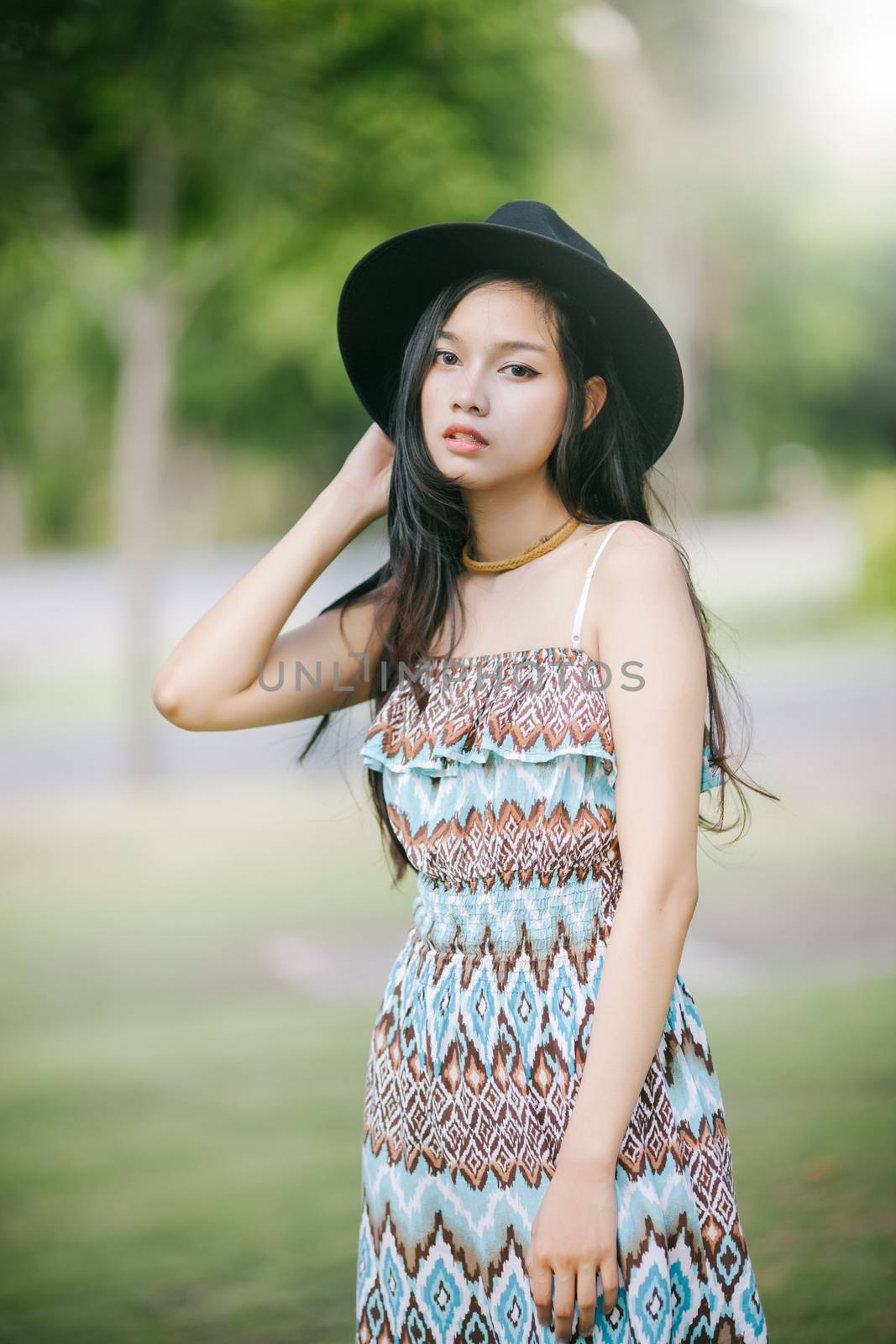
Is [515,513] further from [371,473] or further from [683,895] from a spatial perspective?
[683,895]

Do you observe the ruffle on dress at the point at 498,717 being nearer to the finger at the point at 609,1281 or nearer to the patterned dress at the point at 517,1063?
the patterned dress at the point at 517,1063

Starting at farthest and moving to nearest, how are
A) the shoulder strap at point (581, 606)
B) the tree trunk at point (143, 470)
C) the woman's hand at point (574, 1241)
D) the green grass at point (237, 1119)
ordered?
the tree trunk at point (143, 470) → the green grass at point (237, 1119) → the shoulder strap at point (581, 606) → the woman's hand at point (574, 1241)

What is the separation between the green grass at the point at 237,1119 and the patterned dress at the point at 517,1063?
2.52 ft

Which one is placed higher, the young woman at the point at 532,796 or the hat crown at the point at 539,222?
the hat crown at the point at 539,222

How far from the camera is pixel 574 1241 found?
1047 millimetres

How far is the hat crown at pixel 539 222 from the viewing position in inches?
47.1

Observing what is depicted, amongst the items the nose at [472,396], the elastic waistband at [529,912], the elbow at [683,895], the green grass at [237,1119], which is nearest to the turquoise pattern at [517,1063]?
the elastic waistband at [529,912]

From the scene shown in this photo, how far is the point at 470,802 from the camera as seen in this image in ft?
3.88

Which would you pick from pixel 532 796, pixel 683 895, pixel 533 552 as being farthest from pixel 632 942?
pixel 533 552

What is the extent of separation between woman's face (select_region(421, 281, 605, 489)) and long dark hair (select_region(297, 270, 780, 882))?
15 millimetres

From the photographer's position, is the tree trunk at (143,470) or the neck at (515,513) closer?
the neck at (515,513)

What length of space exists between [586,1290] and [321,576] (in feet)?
7.92

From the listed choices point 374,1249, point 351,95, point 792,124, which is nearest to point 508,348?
point 374,1249

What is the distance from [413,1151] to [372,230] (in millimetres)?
4335
